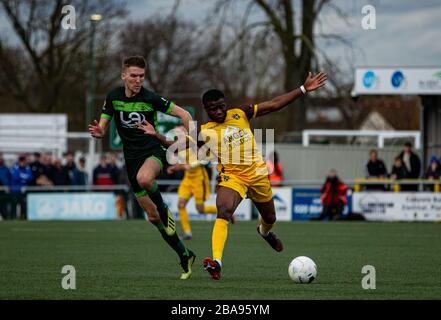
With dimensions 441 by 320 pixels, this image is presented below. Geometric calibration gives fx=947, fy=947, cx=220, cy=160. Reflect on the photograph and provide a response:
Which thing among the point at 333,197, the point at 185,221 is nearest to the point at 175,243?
the point at 185,221

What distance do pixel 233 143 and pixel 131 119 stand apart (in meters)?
1.26

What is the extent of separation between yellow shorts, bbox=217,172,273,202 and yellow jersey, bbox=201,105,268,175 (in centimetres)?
6

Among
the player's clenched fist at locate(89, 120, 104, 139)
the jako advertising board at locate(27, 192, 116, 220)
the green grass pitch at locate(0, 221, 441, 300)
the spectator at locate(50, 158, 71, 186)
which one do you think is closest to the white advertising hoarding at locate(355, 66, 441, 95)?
the green grass pitch at locate(0, 221, 441, 300)

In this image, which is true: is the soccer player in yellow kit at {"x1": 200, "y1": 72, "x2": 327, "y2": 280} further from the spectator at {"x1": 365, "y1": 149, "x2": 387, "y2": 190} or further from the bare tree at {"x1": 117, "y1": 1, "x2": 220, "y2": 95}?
the bare tree at {"x1": 117, "y1": 1, "x2": 220, "y2": 95}

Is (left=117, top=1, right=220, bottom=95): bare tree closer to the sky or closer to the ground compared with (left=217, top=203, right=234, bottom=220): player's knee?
closer to the sky

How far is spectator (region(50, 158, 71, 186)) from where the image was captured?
1135 inches

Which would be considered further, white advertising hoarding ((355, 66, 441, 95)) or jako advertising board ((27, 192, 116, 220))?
jako advertising board ((27, 192, 116, 220))

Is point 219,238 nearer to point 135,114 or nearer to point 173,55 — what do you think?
point 135,114

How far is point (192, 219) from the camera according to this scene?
28.1 m

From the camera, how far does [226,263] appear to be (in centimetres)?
1338

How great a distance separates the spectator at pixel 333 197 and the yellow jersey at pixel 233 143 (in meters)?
14.9

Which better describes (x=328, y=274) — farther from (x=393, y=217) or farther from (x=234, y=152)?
(x=393, y=217)
